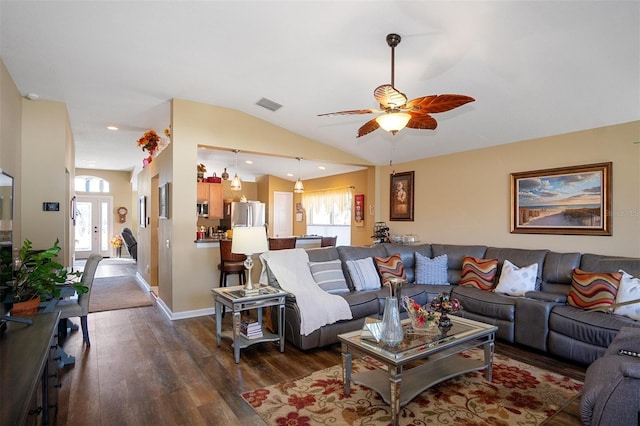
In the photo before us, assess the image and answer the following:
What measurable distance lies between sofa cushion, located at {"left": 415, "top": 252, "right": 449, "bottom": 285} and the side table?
2.17 meters

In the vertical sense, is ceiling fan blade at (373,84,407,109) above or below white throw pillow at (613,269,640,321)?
above

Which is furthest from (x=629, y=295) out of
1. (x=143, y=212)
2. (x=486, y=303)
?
(x=143, y=212)

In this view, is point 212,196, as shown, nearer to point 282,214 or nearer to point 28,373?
point 282,214

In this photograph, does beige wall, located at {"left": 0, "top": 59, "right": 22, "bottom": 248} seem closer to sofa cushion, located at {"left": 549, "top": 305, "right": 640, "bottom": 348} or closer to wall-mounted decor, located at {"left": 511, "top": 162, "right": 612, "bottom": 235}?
sofa cushion, located at {"left": 549, "top": 305, "right": 640, "bottom": 348}

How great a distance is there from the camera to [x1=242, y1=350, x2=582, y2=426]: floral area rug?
236 centimetres

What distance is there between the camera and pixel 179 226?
15.4 feet

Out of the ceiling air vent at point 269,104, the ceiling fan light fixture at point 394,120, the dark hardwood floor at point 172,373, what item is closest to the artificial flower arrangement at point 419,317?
the dark hardwood floor at point 172,373

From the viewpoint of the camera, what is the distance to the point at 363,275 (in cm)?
436

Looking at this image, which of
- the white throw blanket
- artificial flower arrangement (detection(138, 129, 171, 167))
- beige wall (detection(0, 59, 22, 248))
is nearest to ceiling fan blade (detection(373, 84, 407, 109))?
the white throw blanket

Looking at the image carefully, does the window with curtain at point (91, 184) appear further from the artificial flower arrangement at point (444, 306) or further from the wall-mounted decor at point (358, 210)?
the artificial flower arrangement at point (444, 306)

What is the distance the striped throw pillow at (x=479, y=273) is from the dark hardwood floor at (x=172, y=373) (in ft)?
2.65

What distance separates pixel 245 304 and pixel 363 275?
1636 millimetres

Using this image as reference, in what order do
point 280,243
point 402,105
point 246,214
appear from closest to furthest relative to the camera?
point 402,105 → point 280,243 → point 246,214

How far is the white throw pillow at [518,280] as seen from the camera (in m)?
3.95
